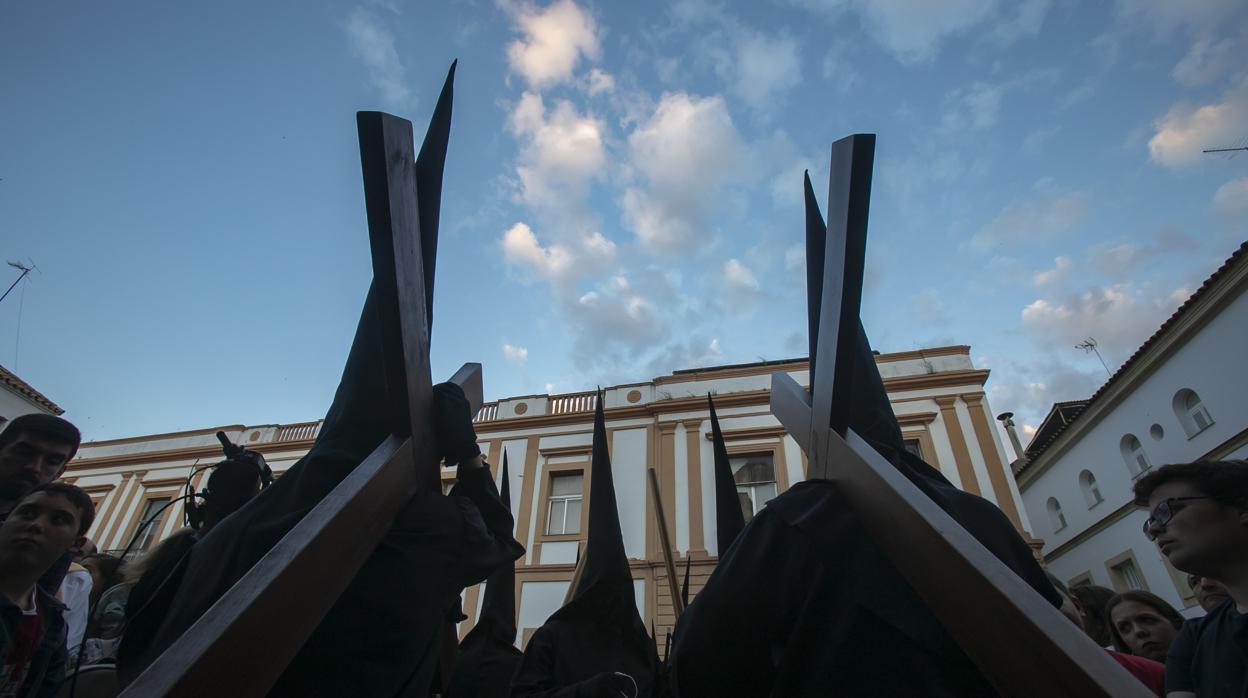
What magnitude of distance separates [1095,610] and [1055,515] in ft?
54.5

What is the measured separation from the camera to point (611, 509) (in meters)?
3.67

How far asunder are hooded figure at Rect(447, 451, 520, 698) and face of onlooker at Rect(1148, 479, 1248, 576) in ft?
9.09

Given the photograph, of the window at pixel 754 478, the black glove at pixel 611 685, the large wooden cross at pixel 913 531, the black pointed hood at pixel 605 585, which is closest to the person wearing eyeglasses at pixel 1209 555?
the large wooden cross at pixel 913 531

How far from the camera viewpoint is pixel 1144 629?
287 centimetres

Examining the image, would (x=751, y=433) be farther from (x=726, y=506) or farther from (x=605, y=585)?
(x=605, y=585)

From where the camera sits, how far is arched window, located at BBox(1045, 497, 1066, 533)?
16.5m

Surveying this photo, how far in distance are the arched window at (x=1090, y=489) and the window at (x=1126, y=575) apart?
167 cm

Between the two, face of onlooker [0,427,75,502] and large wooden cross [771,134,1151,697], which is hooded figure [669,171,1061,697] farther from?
face of onlooker [0,427,75,502]

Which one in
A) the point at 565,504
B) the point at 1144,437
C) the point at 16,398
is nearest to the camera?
the point at 1144,437

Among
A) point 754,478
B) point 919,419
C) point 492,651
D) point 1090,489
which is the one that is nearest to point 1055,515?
point 1090,489

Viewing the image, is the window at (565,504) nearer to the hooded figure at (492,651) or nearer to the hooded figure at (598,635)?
the hooded figure at (492,651)

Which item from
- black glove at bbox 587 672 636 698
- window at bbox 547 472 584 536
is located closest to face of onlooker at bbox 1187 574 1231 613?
black glove at bbox 587 672 636 698

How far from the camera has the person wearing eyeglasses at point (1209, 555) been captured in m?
1.73

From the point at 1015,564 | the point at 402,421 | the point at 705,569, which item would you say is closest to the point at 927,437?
the point at 705,569
